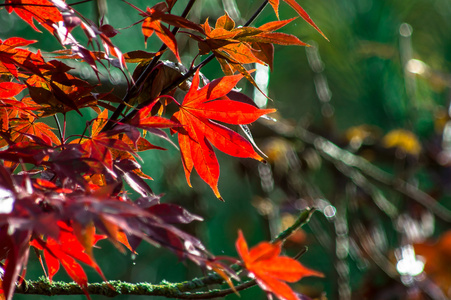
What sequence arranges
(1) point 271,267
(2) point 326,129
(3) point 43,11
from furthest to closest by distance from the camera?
(2) point 326,129 → (3) point 43,11 → (1) point 271,267

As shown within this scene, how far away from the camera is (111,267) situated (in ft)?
10.4

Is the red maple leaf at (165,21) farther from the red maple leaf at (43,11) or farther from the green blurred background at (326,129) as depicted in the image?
the green blurred background at (326,129)

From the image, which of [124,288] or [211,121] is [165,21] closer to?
[211,121]

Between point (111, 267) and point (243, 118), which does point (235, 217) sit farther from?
point (243, 118)

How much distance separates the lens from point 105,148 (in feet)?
1.25

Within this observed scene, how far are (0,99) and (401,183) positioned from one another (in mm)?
1262

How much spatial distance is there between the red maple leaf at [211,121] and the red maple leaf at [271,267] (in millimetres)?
125

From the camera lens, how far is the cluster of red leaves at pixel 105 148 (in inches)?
11.8

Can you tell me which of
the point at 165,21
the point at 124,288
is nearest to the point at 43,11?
the point at 165,21

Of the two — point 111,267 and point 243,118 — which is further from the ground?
point 243,118

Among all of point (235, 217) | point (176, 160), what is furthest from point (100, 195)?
point (235, 217)

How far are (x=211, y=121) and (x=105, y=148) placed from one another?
0.11 m

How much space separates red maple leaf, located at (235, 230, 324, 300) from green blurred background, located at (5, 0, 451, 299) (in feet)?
1.73

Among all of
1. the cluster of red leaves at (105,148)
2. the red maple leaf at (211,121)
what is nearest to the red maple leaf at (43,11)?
the cluster of red leaves at (105,148)
